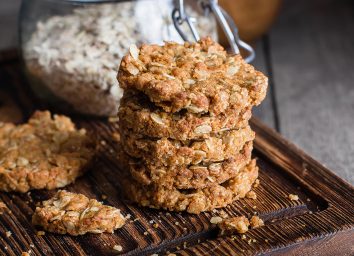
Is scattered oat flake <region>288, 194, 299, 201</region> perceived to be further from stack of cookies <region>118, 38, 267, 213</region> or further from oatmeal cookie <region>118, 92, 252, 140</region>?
oatmeal cookie <region>118, 92, 252, 140</region>

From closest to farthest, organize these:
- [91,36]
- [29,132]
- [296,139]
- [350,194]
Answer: [350,194] < [29,132] < [91,36] < [296,139]

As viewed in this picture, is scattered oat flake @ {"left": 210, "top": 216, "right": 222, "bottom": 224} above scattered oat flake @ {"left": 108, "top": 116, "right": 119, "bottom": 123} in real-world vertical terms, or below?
below


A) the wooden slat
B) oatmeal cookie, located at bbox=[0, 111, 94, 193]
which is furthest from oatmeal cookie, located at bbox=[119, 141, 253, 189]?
the wooden slat

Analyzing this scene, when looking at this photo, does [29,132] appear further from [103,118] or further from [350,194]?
[350,194]

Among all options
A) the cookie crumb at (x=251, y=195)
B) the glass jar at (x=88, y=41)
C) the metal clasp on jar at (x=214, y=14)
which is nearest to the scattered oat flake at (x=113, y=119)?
the glass jar at (x=88, y=41)

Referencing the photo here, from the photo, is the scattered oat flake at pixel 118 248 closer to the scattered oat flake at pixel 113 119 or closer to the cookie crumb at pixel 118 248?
the cookie crumb at pixel 118 248

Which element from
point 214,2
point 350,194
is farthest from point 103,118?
point 350,194

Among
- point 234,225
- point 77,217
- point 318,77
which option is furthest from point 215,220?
point 318,77
